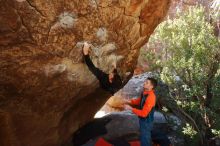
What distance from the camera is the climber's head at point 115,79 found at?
24.7ft

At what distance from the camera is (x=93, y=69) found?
7027 millimetres

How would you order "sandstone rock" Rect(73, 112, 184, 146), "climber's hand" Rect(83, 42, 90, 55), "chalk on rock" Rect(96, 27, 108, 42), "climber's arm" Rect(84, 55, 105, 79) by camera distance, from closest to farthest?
"climber's hand" Rect(83, 42, 90, 55) < "chalk on rock" Rect(96, 27, 108, 42) < "climber's arm" Rect(84, 55, 105, 79) < "sandstone rock" Rect(73, 112, 184, 146)

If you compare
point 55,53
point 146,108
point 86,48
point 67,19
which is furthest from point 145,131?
point 67,19

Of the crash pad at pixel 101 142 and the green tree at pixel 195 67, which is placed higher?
the green tree at pixel 195 67

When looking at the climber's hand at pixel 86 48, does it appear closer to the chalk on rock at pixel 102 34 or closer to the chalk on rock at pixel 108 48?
the chalk on rock at pixel 102 34

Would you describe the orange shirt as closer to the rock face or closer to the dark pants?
the dark pants

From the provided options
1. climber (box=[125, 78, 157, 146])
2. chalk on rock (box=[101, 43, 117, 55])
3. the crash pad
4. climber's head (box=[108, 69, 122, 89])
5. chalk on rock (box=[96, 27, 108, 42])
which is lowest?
the crash pad

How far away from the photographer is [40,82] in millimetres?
6492

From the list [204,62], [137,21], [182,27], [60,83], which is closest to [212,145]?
[204,62]

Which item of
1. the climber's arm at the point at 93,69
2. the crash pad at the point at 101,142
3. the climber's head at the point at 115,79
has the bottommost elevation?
the crash pad at the point at 101,142

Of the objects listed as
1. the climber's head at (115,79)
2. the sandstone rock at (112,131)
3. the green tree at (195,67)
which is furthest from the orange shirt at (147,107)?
the green tree at (195,67)

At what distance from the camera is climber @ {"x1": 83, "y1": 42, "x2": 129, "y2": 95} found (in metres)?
6.70

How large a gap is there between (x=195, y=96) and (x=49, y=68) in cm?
386

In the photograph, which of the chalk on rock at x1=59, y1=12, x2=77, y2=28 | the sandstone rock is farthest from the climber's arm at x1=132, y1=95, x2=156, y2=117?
the chalk on rock at x1=59, y1=12, x2=77, y2=28
